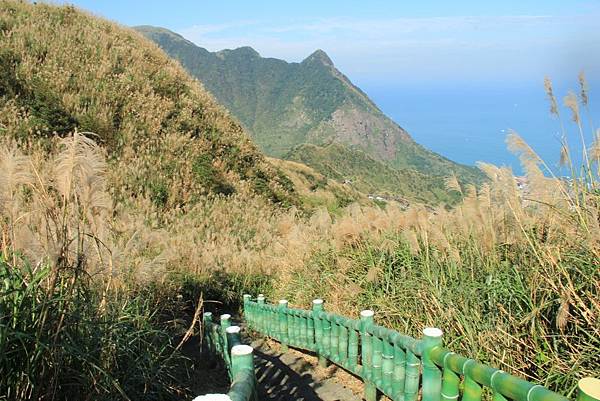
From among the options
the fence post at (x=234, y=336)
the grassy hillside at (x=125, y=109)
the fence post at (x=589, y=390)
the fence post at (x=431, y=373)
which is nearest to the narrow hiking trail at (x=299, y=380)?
the fence post at (x=234, y=336)

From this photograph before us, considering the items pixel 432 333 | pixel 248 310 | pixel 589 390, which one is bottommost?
pixel 248 310

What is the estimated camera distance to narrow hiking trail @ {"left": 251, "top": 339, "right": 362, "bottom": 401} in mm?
4609

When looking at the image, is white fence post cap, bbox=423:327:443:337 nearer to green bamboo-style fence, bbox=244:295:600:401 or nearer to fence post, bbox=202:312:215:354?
green bamboo-style fence, bbox=244:295:600:401

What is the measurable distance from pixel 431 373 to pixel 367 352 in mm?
1350

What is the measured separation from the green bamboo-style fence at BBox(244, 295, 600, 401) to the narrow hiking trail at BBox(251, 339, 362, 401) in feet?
0.70

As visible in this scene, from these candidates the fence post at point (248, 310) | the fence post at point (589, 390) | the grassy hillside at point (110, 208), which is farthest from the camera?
the fence post at point (248, 310)

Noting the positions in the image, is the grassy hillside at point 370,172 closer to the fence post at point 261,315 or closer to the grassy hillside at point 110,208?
the grassy hillside at point 110,208

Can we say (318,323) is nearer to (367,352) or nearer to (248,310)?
(367,352)

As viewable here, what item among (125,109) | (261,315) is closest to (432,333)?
(261,315)

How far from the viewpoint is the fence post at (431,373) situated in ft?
9.40

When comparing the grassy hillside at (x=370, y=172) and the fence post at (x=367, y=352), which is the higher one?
the fence post at (x=367, y=352)

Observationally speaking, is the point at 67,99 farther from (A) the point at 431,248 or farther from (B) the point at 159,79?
(A) the point at 431,248

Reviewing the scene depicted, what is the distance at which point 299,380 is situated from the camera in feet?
16.7

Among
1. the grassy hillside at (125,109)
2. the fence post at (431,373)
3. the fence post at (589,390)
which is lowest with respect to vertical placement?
the fence post at (431,373)
